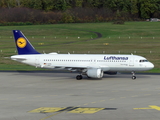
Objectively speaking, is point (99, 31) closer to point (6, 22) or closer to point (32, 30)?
point (32, 30)

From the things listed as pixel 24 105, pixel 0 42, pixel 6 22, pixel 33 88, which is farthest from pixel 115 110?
pixel 6 22

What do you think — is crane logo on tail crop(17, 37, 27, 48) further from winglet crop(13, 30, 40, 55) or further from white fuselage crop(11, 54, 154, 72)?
white fuselage crop(11, 54, 154, 72)

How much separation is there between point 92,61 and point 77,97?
605 inches

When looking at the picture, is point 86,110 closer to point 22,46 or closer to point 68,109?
point 68,109

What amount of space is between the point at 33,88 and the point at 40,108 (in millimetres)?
12796

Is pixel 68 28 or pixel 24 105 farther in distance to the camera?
pixel 68 28

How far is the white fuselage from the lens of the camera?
2194 inches

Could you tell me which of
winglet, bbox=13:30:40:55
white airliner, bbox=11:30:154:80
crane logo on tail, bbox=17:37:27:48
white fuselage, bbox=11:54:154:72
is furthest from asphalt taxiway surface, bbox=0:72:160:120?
crane logo on tail, bbox=17:37:27:48

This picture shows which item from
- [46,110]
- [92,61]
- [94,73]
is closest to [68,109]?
[46,110]

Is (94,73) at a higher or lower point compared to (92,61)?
lower

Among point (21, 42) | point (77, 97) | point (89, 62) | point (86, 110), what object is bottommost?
point (86, 110)

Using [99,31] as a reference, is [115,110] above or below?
below

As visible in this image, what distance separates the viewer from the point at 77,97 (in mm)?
42219

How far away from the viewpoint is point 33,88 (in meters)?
48.9
